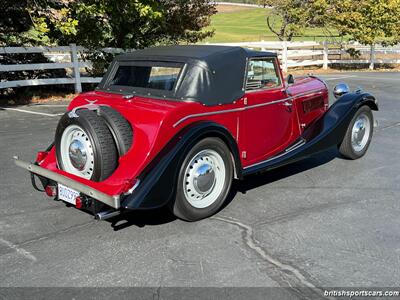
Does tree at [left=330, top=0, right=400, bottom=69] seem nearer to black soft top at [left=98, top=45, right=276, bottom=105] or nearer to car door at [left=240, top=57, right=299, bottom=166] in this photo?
car door at [left=240, top=57, right=299, bottom=166]

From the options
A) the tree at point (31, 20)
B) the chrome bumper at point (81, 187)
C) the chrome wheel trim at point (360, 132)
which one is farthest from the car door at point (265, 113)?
the tree at point (31, 20)

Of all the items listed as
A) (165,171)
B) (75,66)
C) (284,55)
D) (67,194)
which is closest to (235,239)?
(165,171)

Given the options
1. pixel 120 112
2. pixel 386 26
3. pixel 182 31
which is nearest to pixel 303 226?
pixel 120 112

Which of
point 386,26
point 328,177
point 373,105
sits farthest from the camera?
point 386,26

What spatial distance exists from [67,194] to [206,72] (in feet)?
5.85

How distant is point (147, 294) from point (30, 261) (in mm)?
1082

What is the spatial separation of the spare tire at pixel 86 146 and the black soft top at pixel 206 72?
817 mm

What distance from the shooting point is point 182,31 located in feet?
50.1

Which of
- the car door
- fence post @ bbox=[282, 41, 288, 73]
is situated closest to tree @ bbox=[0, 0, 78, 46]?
the car door

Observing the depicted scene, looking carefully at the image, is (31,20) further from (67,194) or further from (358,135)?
(67,194)

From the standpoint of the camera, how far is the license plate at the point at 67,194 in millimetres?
3990

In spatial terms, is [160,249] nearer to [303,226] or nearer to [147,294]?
[147,294]

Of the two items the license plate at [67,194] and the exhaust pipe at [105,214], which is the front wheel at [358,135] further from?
the license plate at [67,194]

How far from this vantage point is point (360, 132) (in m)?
6.43
